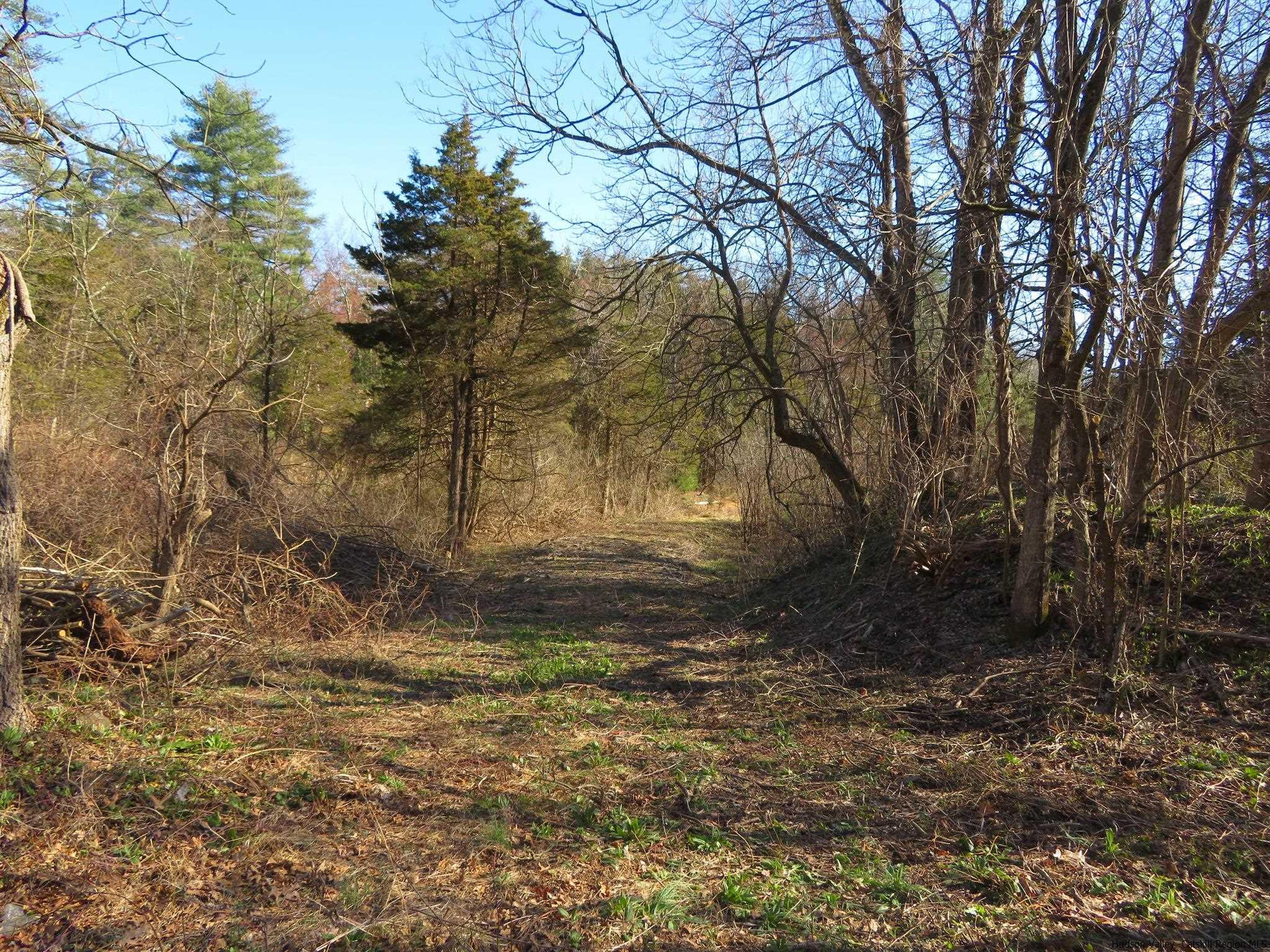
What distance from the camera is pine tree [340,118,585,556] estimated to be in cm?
1550

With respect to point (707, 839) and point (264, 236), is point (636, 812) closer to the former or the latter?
point (707, 839)

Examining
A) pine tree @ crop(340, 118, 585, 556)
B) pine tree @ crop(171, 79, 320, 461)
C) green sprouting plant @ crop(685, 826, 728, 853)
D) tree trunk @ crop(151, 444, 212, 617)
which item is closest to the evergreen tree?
pine tree @ crop(171, 79, 320, 461)

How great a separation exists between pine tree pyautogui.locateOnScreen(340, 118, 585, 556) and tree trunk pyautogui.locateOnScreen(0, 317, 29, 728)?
1056cm

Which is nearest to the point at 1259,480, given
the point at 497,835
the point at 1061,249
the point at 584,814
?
the point at 1061,249

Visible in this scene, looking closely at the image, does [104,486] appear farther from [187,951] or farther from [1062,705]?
[1062,705]

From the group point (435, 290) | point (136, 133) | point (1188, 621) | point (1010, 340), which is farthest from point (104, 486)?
point (1188, 621)

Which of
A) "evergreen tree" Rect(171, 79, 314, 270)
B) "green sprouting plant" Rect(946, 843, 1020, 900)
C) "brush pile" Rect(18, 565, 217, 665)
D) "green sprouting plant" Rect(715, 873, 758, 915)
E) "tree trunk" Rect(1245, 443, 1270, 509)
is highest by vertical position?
"evergreen tree" Rect(171, 79, 314, 270)

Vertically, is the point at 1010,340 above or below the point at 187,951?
above

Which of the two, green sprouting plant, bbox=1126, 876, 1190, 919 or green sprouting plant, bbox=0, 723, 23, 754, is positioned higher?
green sprouting plant, bbox=0, 723, 23, 754

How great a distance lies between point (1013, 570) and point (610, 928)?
210 inches

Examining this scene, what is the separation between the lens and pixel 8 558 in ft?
15.4

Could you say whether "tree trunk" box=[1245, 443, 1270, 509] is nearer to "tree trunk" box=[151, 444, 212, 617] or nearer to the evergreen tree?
"tree trunk" box=[151, 444, 212, 617]

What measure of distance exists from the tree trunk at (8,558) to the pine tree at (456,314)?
34.6 feet

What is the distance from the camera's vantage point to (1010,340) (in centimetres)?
707
